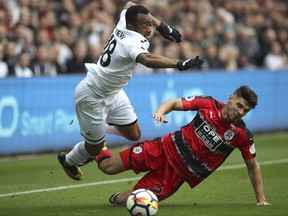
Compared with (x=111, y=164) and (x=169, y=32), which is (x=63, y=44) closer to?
(x=169, y=32)

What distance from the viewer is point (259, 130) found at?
68.5ft

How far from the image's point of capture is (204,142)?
384 inches

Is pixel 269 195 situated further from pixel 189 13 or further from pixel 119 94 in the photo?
pixel 189 13

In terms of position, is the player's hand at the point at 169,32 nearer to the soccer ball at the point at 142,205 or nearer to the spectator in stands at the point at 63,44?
the soccer ball at the point at 142,205

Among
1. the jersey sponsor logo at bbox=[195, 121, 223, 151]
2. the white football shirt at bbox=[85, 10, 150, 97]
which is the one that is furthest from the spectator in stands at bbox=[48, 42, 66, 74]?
the jersey sponsor logo at bbox=[195, 121, 223, 151]

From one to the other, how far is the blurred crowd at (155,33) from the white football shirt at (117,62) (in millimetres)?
6008

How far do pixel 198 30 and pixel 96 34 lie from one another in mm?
3926

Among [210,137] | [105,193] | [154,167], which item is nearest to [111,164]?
[154,167]

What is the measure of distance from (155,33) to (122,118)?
9.43 metres

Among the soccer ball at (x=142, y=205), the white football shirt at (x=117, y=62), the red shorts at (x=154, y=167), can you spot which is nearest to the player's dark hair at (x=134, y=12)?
the white football shirt at (x=117, y=62)

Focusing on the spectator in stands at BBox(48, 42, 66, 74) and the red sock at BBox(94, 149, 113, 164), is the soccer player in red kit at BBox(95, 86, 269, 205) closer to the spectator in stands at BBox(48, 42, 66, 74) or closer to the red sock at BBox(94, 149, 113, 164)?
the red sock at BBox(94, 149, 113, 164)

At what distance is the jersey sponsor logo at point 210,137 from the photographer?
31.9 feet

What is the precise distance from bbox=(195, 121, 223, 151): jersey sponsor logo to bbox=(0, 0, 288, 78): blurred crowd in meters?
7.58

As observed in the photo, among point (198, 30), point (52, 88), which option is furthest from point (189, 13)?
point (52, 88)
